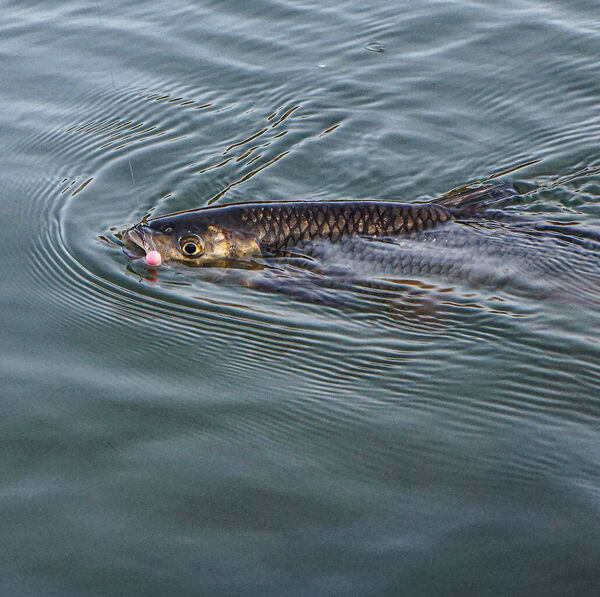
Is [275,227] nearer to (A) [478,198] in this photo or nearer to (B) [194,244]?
(B) [194,244]

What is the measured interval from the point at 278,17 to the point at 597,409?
5984 millimetres

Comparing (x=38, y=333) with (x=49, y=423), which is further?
(x=38, y=333)

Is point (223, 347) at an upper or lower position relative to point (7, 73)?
lower

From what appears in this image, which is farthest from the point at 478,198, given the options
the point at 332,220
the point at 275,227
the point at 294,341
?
the point at 294,341

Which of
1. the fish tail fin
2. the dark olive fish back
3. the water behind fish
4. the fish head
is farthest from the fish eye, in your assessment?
the fish tail fin

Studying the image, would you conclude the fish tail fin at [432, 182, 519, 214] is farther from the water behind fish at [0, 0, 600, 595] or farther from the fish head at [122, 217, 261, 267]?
the fish head at [122, 217, 261, 267]

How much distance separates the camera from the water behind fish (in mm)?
3424

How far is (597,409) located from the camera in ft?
13.5

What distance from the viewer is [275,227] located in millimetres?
5559

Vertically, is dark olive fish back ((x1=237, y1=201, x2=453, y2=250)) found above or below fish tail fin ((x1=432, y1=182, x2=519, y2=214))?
above

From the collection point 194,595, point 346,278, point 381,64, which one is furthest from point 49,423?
point 381,64

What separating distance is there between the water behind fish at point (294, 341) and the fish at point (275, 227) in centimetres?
19

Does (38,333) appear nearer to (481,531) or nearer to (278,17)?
(481,531)

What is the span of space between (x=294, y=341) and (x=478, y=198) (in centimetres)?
167
